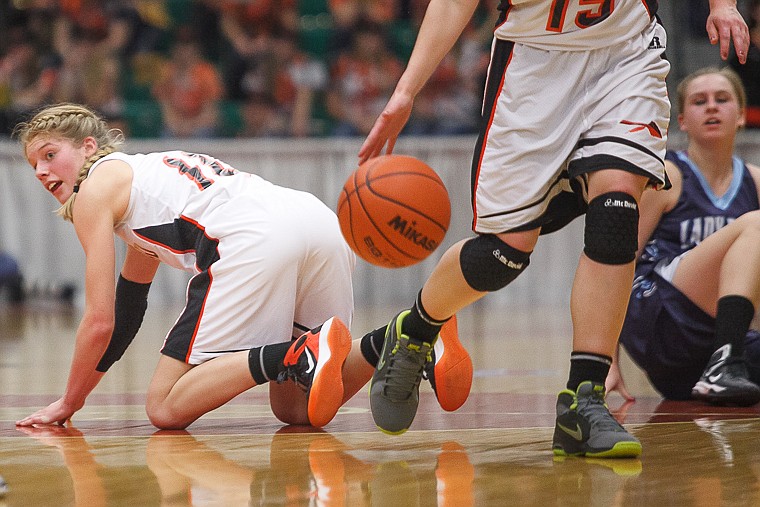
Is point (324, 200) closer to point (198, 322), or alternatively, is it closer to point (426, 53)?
point (198, 322)

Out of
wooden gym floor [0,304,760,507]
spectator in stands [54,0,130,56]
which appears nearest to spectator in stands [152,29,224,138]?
spectator in stands [54,0,130,56]

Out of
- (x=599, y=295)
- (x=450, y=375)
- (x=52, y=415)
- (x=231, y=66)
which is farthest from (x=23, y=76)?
(x=599, y=295)

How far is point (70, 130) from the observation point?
355cm

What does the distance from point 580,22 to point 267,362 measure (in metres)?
1.32

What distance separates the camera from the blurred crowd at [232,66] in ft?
34.8

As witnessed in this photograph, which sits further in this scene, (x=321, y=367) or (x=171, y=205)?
(x=171, y=205)

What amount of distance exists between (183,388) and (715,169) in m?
2.15

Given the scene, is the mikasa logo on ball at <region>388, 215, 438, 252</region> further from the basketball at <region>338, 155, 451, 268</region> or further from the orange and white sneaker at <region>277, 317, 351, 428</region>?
the orange and white sneaker at <region>277, 317, 351, 428</region>

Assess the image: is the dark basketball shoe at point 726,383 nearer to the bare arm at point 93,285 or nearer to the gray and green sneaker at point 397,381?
the gray and green sneaker at point 397,381

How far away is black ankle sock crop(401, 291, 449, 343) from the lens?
9.93 ft

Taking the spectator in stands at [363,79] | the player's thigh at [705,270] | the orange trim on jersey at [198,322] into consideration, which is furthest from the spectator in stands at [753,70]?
the orange trim on jersey at [198,322]

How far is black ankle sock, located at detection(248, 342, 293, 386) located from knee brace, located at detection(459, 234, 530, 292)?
2.28 feet

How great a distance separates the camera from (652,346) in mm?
4047

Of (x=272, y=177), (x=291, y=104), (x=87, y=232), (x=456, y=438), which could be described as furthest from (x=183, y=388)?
(x=291, y=104)
